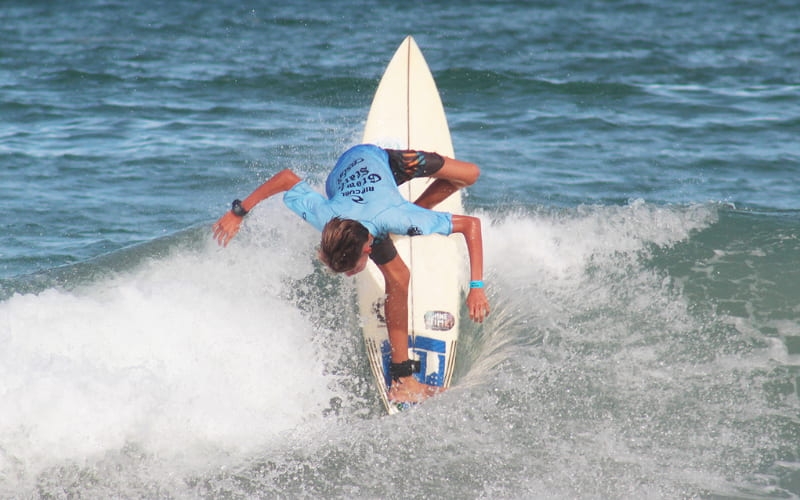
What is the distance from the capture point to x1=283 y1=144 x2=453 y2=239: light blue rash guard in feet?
15.4

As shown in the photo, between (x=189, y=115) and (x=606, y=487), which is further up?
(x=189, y=115)

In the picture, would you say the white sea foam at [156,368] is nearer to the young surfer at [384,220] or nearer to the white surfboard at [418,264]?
the white surfboard at [418,264]

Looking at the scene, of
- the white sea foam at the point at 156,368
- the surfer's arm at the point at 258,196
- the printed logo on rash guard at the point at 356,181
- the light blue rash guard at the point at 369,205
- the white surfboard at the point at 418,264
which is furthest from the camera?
the white surfboard at the point at 418,264

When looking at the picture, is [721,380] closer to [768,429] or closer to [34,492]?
[768,429]

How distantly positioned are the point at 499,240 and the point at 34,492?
4.04 m

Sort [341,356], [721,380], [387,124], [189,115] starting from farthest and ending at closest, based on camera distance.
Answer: [189,115] → [387,124] → [341,356] → [721,380]

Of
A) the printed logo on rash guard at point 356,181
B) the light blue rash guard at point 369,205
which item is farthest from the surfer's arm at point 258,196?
the printed logo on rash guard at point 356,181

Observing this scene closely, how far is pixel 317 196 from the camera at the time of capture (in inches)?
193

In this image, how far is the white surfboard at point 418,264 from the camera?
565 cm

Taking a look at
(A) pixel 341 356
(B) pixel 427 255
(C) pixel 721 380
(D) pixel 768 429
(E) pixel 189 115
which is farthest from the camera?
(E) pixel 189 115

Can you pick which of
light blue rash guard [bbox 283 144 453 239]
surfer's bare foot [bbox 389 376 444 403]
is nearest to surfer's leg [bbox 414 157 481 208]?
light blue rash guard [bbox 283 144 453 239]

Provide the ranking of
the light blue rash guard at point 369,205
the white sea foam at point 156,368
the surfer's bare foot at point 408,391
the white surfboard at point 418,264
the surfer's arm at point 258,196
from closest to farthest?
the white sea foam at point 156,368 → the light blue rash guard at point 369,205 → the surfer's arm at point 258,196 → the surfer's bare foot at point 408,391 → the white surfboard at point 418,264

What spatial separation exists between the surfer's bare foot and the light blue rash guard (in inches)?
38.7

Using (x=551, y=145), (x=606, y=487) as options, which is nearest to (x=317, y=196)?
(x=606, y=487)
